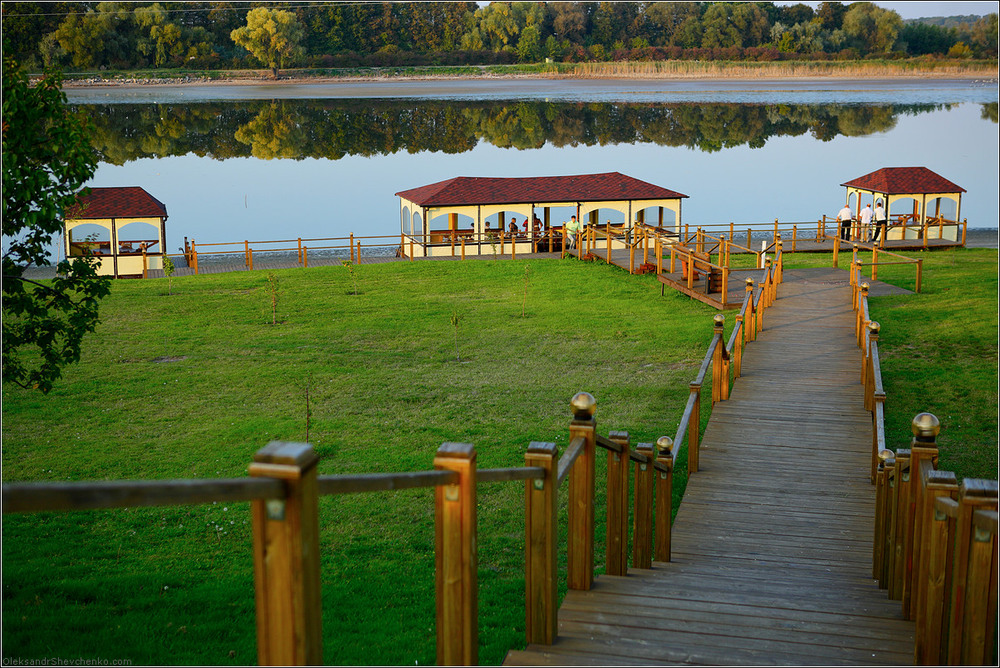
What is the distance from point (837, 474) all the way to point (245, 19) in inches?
2594

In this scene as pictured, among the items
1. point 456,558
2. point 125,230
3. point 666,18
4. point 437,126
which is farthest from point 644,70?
point 456,558

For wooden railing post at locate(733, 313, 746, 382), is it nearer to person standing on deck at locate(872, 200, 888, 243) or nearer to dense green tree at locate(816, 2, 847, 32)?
person standing on deck at locate(872, 200, 888, 243)

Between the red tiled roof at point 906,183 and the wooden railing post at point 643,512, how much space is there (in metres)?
29.3

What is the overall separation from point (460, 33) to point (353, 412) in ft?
194

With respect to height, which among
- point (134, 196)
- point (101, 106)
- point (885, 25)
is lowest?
point (134, 196)

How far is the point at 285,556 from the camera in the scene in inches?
80.0

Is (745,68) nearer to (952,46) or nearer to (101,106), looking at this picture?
(952,46)

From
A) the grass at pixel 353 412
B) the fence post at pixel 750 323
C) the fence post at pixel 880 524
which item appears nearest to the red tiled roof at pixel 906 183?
the grass at pixel 353 412

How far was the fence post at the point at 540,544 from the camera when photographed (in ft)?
12.6

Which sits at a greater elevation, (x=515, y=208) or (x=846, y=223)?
(x=515, y=208)

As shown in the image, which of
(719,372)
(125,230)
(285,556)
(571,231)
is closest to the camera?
(285,556)

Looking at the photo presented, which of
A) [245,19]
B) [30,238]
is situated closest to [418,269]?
[30,238]

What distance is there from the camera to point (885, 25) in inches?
2456

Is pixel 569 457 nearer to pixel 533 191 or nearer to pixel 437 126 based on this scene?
pixel 533 191
